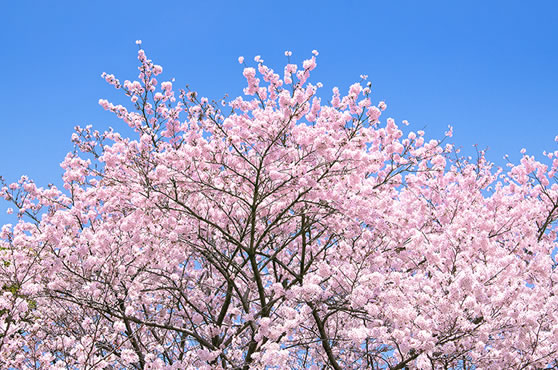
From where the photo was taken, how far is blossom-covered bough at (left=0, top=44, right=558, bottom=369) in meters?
6.85

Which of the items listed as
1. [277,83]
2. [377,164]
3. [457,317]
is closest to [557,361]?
[457,317]

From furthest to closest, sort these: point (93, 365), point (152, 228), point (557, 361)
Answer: point (152, 228) < point (557, 361) < point (93, 365)

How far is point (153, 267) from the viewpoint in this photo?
904 centimetres

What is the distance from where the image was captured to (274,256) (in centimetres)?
831

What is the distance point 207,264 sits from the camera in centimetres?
1040

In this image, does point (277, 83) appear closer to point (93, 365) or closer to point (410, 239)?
point (410, 239)

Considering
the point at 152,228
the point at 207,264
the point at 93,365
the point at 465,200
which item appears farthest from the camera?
the point at 465,200

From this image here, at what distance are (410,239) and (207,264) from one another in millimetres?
4369

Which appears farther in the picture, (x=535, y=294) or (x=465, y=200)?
(x=465, y=200)

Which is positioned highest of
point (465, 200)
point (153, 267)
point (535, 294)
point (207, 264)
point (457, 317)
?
point (465, 200)

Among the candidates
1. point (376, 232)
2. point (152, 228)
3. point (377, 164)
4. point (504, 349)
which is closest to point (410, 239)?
point (376, 232)

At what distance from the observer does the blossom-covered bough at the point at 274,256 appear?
685cm

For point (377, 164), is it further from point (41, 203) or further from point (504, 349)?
point (41, 203)

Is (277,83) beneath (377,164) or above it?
above
